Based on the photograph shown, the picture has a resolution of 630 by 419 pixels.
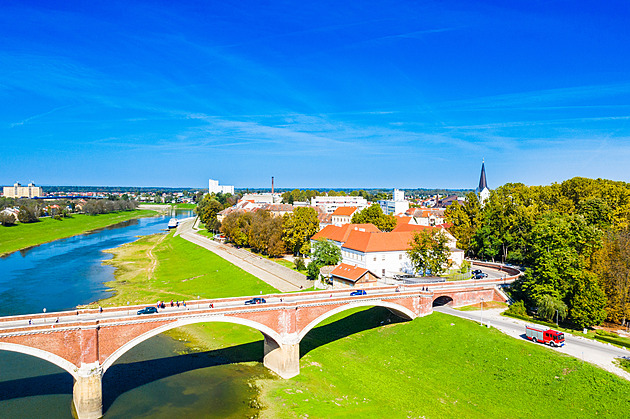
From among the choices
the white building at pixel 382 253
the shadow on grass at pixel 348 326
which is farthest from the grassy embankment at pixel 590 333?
the white building at pixel 382 253

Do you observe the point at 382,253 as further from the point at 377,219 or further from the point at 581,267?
the point at 377,219

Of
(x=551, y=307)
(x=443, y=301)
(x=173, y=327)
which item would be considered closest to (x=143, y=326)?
(x=173, y=327)

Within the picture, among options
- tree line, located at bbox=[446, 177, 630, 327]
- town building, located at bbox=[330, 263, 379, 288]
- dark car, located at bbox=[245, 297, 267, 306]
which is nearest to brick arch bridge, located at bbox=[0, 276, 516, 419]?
dark car, located at bbox=[245, 297, 267, 306]

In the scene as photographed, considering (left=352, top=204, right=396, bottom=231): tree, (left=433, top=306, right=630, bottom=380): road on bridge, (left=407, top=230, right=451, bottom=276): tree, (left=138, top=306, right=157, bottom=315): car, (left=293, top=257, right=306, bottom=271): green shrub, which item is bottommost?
(left=433, top=306, right=630, bottom=380): road on bridge

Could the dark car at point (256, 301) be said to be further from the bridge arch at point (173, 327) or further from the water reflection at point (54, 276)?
the water reflection at point (54, 276)

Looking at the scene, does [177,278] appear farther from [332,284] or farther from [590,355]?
[590,355]

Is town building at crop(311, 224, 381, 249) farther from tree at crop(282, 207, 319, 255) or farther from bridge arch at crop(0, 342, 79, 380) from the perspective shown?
bridge arch at crop(0, 342, 79, 380)
